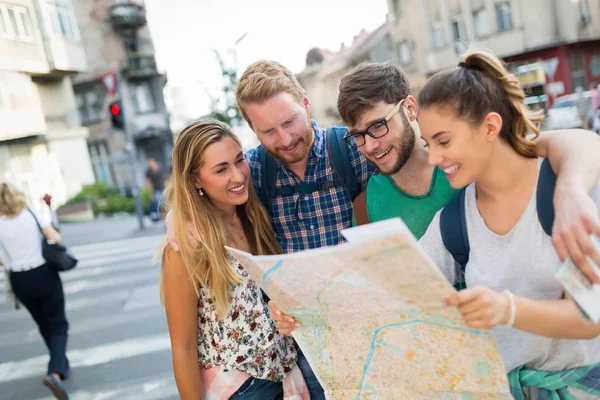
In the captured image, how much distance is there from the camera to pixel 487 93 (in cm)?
139

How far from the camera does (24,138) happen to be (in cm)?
1662

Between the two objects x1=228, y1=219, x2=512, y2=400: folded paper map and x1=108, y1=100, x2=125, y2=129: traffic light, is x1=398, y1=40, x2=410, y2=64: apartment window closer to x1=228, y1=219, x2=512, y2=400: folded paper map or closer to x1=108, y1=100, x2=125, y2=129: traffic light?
x1=108, y1=100, x2=125, y2=129: traffic light

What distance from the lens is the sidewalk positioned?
520 inches

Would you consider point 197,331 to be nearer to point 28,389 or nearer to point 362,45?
point 28,389

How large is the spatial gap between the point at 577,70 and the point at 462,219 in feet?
78.9

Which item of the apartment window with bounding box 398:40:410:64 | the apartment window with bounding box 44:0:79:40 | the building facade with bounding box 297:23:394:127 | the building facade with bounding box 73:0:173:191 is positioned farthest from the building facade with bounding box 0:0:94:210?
the apartment window with bounding box 398:40:410:64

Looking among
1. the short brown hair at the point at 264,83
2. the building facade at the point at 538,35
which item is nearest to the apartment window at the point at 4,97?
the short brown hair at the point at 264,83

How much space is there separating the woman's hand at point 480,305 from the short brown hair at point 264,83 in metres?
1.39

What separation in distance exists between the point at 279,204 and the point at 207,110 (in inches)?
279

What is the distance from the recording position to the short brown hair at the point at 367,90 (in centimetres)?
191

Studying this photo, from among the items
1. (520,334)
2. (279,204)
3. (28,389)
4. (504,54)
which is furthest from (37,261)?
(504,54)

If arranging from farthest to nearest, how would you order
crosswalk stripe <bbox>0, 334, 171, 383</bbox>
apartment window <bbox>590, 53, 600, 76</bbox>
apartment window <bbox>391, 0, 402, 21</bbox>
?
1. apartment window <bbox>391, 0, 402, 21</bbox>
2. apartment window <bbox>590, 53, 600, 76</bbox>
3. crosswalk stripe <bbox>0, 334, 171, 383</bbox>

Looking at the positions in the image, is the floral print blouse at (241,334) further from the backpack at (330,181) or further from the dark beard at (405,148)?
the dark beard at (405,148)

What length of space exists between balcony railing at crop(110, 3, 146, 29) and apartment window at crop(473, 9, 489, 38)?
16558 mm
